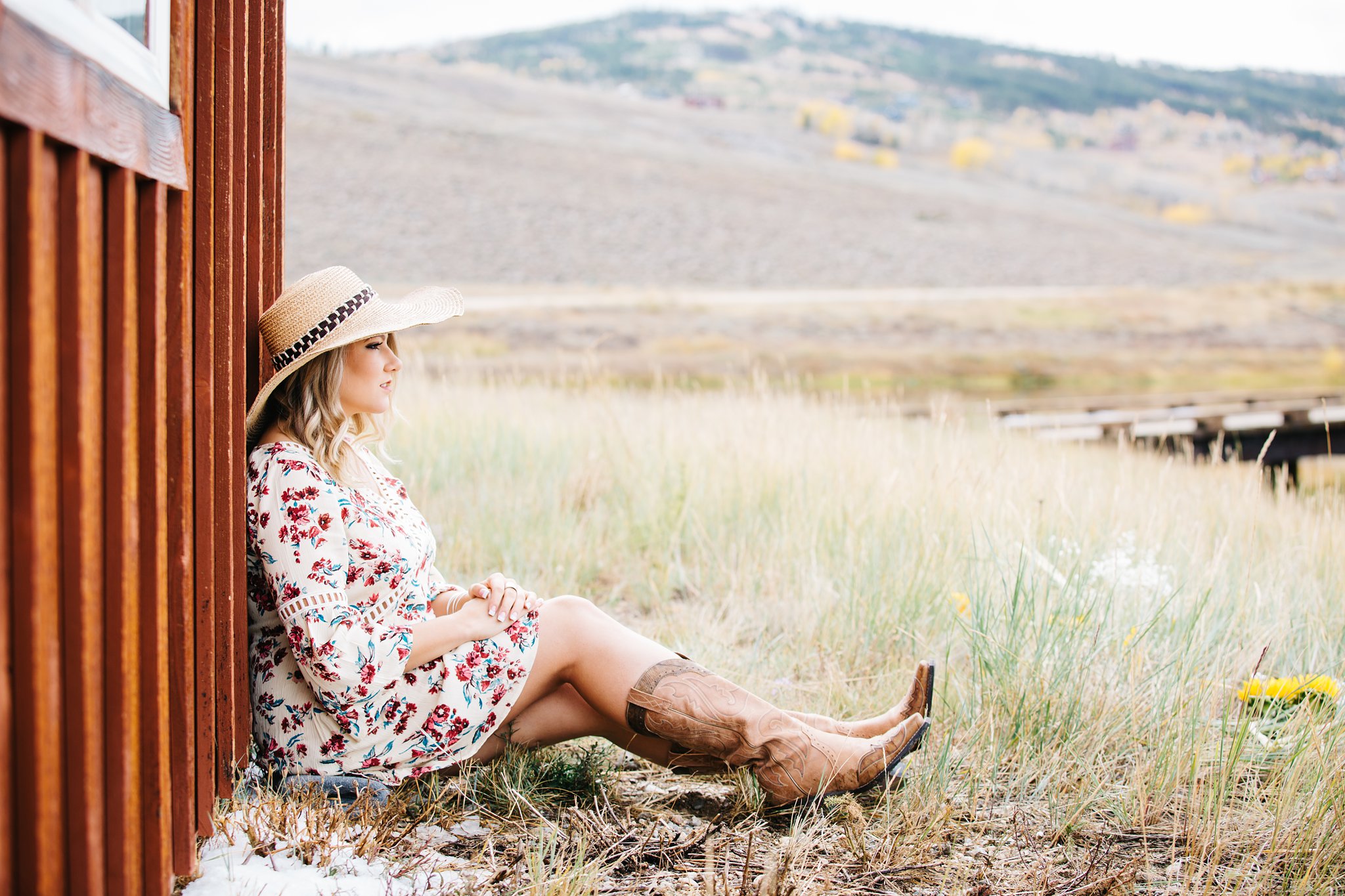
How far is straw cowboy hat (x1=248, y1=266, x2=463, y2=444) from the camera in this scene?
2.05 m

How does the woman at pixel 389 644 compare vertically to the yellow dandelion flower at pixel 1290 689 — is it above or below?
above

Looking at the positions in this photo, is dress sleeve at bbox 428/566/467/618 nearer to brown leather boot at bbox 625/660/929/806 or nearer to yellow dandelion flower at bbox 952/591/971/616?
brown leather boot at bbox 625/660/929/806

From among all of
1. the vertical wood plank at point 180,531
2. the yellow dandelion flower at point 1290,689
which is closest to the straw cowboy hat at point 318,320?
the vertical wood plank at point 180,531

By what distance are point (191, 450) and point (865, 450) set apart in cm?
386

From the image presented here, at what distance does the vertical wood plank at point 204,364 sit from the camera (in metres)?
1.75

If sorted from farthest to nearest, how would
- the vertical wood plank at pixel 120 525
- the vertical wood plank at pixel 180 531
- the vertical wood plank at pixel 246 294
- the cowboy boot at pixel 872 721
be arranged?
1. the cowboy boot at pixel 872 721
2. the vertical wood plank at pixel 246 294
3. the vertical wood plank at pixel 180 531
4. the vertical wood plank at pixel 120 525

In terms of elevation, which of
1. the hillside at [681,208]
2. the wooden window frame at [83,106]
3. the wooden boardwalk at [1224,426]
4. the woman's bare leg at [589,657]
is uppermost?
the hillside at [681,208]

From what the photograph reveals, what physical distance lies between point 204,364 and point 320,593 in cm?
49

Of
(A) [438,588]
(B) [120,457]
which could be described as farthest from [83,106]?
(A) [438,588]

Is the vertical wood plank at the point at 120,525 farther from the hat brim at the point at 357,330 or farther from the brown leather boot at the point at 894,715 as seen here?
the brown leather boot at the point at 894,715

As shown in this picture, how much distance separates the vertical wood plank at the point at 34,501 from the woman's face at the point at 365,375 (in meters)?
0.86

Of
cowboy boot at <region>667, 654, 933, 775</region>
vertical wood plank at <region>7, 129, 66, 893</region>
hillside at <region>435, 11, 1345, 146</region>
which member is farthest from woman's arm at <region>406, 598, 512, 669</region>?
hillside at <region>435, 11, 1345, 146</region>

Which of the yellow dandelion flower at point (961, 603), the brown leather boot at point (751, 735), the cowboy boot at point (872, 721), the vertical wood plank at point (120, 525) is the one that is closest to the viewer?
the vertical wood plank at point (120, 525)

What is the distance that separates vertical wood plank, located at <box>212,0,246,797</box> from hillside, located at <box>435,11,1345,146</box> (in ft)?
254
